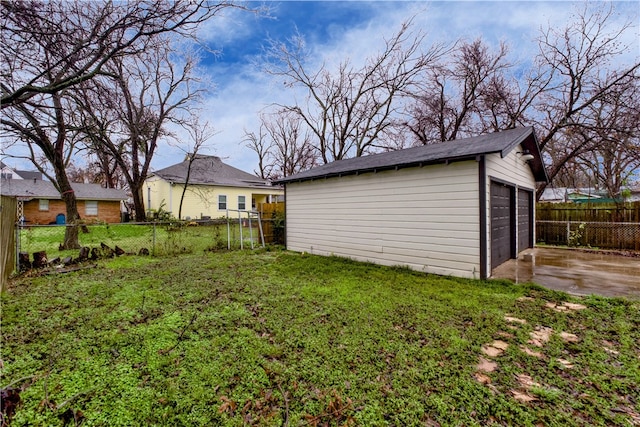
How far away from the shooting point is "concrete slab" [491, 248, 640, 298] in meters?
4.87

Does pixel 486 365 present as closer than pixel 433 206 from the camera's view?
Yes

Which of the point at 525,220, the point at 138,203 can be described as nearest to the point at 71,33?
the point at 525,220

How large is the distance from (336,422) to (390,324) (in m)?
1.74

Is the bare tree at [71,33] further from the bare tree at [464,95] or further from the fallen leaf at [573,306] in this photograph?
the bare tree at [464,95]

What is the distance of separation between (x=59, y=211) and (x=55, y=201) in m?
0.71

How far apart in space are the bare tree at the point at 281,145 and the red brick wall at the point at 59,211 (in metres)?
12.3

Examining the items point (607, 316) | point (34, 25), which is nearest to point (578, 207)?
point (607, 316)

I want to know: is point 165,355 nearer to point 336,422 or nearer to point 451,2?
point 336,422

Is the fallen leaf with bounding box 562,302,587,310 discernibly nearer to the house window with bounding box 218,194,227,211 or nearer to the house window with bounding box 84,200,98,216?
the house window with bounding box 218,194,227,211

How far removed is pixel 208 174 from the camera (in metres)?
21.2

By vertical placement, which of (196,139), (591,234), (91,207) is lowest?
(591,234)

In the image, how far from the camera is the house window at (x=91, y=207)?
1902cm

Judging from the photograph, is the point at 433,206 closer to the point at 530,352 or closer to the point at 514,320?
the point at 514,320

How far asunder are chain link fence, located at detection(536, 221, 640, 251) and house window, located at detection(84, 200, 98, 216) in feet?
84.9
